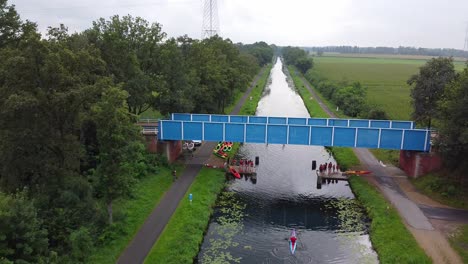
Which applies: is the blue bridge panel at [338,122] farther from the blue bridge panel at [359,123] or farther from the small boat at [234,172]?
the small boat at [234,172]

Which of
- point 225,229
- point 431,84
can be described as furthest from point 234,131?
point 431,84

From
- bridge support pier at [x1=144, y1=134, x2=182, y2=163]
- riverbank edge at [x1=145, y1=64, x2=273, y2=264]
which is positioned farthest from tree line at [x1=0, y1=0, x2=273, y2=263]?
bridge support pier at [x1=144, y1=134, x2=182, y2=163]

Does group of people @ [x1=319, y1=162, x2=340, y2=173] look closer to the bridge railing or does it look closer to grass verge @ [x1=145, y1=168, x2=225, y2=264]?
the bridge railing

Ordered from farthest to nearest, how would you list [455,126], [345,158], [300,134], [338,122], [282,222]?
[345,158] → [338,122] → [300,134] → [455,126] → [282,222]

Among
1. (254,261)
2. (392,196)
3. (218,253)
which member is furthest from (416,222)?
(218,253)

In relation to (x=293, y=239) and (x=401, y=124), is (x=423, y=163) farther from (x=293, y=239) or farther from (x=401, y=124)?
(x=293, y=239)

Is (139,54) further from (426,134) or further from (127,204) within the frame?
(426,134)
